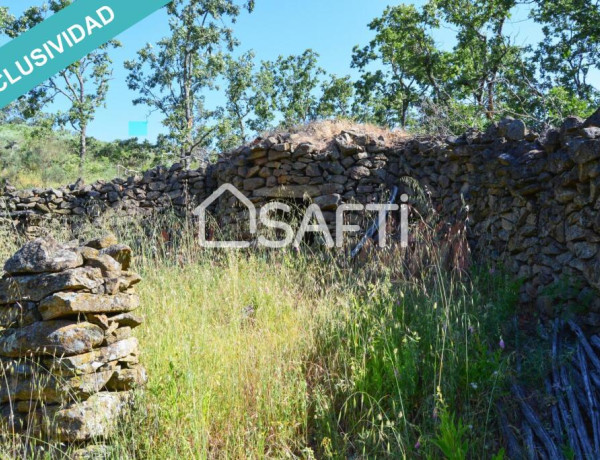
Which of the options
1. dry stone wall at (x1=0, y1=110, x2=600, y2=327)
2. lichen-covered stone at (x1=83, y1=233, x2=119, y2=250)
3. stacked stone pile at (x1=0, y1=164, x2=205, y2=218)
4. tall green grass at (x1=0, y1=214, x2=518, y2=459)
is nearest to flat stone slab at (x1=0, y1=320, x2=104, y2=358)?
tall green grass at (x1=0, y1=214, x2=518, y2=459)

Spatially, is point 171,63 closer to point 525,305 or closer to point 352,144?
point 352,144

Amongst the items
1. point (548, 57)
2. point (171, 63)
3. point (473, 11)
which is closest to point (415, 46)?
point (473, 11)

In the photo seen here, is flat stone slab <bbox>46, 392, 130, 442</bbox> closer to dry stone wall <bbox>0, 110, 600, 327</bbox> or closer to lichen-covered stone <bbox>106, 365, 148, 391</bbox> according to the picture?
lichen-covered stone <bbox>106, 365, 148, 391</bbox>

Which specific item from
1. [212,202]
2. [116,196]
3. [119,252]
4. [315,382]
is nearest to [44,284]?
[119,252]

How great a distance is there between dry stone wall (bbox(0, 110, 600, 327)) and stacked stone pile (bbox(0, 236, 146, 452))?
11.1 ft

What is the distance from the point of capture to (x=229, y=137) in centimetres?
1966

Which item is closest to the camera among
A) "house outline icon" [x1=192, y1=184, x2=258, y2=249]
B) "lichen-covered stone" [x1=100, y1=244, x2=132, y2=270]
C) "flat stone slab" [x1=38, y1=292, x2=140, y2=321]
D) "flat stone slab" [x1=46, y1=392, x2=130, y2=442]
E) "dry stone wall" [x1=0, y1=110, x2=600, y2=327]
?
"flat stone slab" [x1=46, y1=392, x2=130, y2=442]

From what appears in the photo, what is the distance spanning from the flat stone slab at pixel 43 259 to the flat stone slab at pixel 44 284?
49 mm

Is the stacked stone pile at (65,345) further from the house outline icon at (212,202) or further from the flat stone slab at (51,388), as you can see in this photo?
the house outline icon at (212,202)

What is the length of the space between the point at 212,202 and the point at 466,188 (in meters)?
4.54

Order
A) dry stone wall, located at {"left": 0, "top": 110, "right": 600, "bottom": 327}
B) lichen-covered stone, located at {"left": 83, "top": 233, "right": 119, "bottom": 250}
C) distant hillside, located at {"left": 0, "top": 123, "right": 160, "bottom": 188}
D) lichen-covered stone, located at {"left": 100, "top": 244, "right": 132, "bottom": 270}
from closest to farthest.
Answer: lichen-covered stone, located at {"left": 100, "top": 244, "right": 132, "bottom": 270} < lichen-covered stone, located at {"left": 83, "top": 233, "right": 119, "bottom": 250} < dry stone wall, located at {"left": 0, "top": 110, "right": 600, "bottom": 327} < distant hillside, located at {"left": 0, "top": 123, "right": 160, "bottom": 188}

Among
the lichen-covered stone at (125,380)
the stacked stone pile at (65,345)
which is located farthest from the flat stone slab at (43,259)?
the lichen-covered stone at (125,380)

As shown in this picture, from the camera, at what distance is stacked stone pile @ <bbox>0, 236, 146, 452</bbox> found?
10.00 feet

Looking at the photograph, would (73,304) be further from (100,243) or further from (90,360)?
(100,243)
